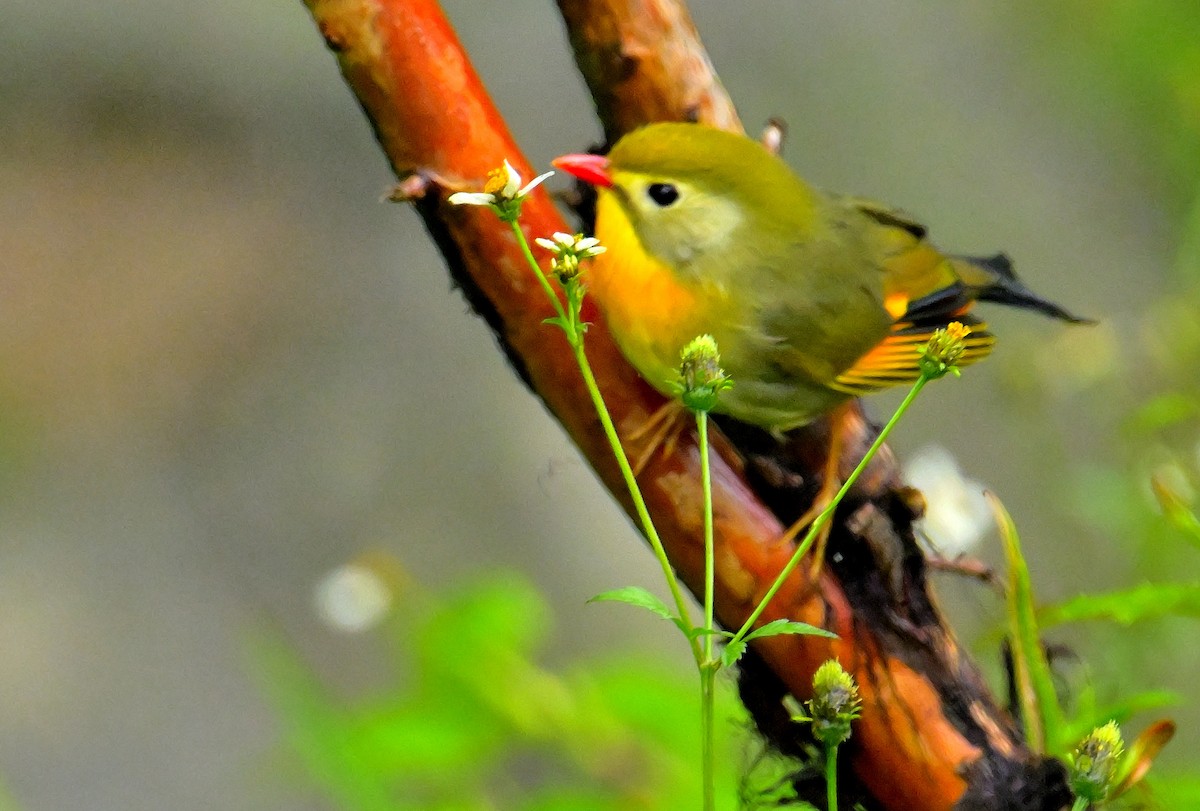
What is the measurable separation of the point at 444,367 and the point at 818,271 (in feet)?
4.75

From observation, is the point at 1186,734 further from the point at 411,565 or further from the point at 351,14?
the point at 351,14

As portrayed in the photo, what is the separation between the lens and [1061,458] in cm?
179

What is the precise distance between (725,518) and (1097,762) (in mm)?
219

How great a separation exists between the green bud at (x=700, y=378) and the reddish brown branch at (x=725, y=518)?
0.10 m

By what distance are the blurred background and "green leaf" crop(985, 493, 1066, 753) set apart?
136 cm

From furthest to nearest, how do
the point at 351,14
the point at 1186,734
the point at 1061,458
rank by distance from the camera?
1. the point at 1186,734
2. the point at 1061,458
3. the point at 351,14

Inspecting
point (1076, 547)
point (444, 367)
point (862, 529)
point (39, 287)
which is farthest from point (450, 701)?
point (39, 287)

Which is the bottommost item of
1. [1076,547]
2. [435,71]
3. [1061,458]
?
[1076,547]

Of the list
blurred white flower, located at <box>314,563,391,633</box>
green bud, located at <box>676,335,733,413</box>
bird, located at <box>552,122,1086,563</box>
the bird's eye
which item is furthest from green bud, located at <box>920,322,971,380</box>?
blurred white flower, located at <box>314,563,391,633</box>

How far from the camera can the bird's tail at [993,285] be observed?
94cm

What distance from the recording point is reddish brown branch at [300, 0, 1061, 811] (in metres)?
0.60

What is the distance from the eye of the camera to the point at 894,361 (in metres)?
0.85

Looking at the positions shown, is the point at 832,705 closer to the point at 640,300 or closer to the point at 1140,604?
the point at 1140,604

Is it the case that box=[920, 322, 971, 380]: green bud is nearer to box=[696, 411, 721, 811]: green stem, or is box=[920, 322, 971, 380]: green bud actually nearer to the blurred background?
box=[696, 411, 721, 811]: green stem
